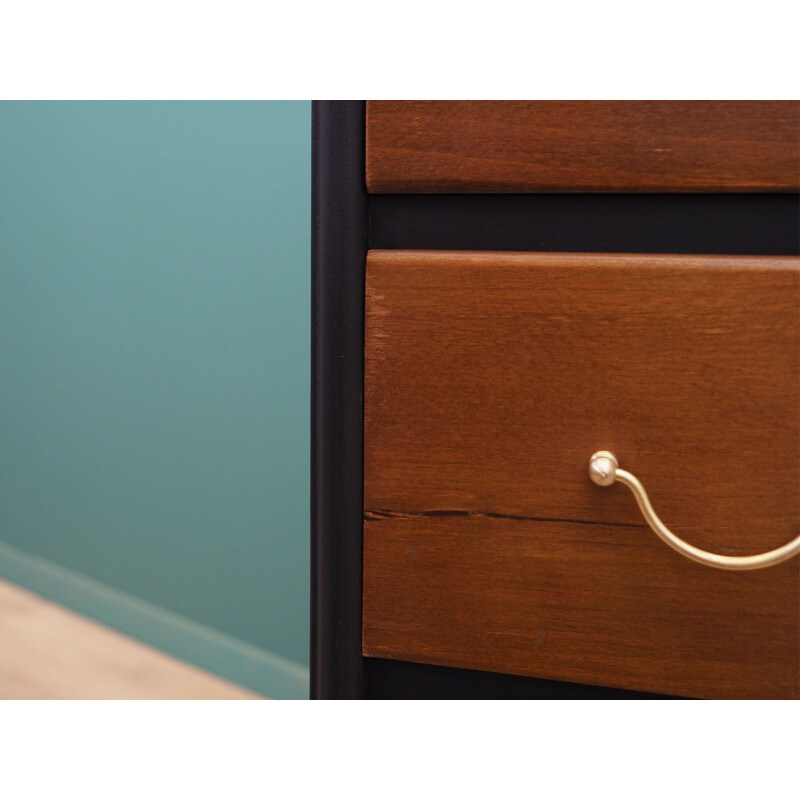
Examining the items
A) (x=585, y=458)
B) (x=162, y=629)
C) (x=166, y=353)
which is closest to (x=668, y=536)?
(x=585, y=458)

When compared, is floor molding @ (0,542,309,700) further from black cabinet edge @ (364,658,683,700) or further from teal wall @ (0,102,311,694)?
black cabinet edge @ (364,658,683,700)

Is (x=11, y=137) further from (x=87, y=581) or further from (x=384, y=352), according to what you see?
(x=384, y=352)

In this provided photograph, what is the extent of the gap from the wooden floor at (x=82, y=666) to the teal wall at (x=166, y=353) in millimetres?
36

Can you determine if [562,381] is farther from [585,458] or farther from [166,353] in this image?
[166,353]

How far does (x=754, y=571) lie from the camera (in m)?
0.25

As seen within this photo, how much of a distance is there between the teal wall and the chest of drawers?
814 millimetres

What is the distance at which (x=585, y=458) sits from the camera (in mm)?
251

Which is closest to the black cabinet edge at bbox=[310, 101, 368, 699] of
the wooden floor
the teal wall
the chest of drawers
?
the chest of drawers

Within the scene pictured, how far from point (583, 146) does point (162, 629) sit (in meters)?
1.23

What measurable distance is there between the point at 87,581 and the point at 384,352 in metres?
1.31

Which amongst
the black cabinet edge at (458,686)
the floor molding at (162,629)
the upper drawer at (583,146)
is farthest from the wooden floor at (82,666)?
the upper drawer at (583,146)

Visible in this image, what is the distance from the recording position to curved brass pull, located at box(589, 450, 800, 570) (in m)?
0.22

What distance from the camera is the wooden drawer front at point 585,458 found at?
0.79 ft

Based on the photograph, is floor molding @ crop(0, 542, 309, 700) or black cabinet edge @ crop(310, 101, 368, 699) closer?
black cabinet edge @ crop(310, 101, 368, 699)
